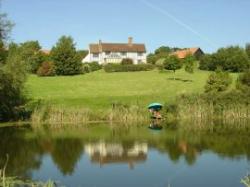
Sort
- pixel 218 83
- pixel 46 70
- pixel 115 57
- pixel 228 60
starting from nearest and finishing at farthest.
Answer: pixel 218 83
pixel 228 60
pixel 46 70
pixel 115 57

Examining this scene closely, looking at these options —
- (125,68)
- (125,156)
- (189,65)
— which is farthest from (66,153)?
(125,68)

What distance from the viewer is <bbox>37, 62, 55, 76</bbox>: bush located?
70750 mm

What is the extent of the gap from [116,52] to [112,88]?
55212mm

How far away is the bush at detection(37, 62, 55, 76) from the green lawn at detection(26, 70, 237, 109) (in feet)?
23.8

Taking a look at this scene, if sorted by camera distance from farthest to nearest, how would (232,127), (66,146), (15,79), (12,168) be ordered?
(15,79) → (232,127) → (66,146) → (12,168)

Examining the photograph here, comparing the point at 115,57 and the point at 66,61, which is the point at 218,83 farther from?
the point at 115,57

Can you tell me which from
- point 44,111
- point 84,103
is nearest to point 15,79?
point 44,111

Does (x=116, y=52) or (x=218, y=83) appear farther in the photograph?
(x=116, y=52)

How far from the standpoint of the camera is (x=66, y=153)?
88.7ft

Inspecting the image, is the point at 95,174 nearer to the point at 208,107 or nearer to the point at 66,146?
the point at 66,146

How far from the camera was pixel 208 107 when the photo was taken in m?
41.2

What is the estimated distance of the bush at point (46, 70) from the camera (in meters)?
70.8

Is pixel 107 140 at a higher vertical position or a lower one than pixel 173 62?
lower

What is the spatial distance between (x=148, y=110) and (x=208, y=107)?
5.17m
